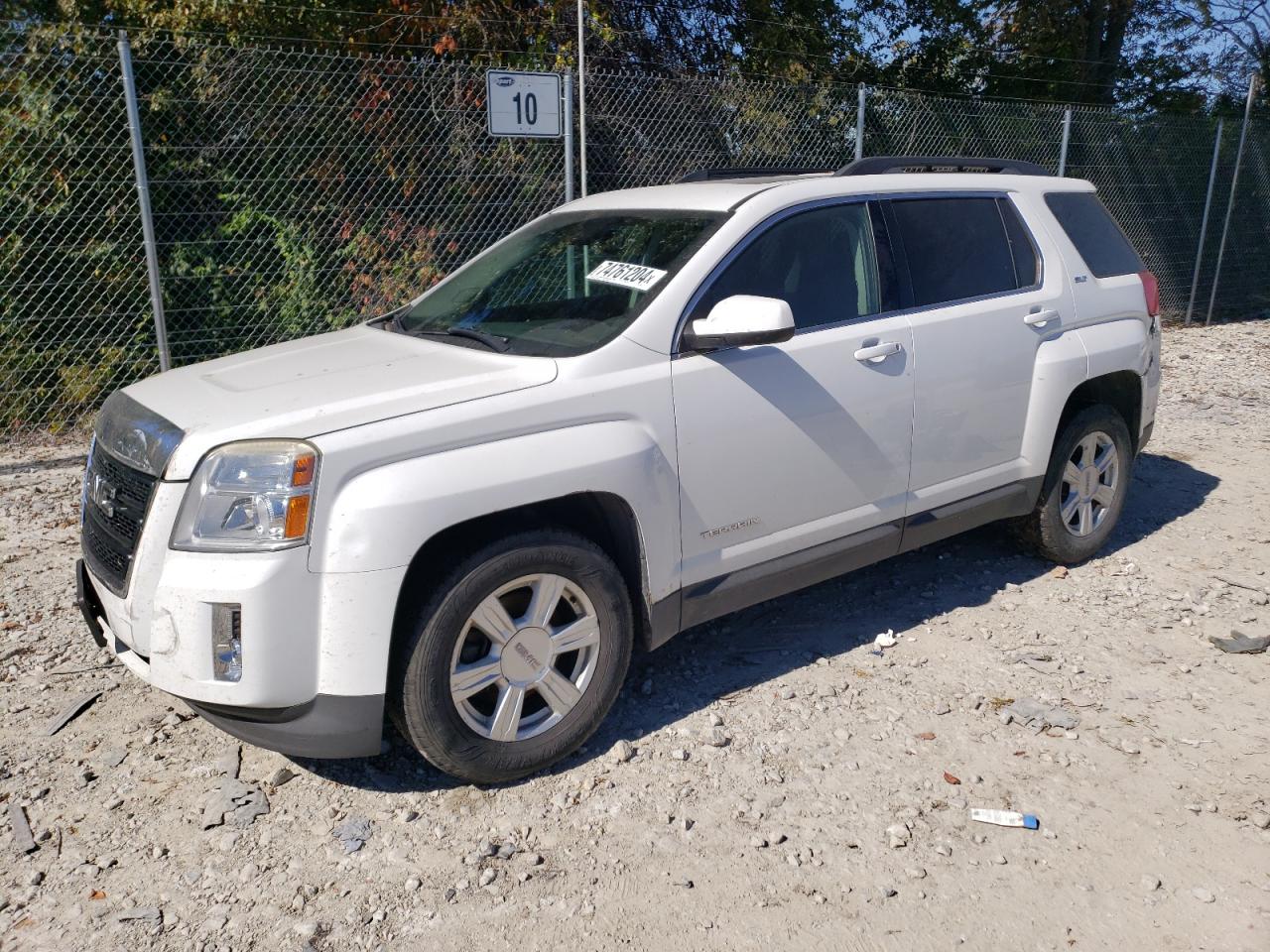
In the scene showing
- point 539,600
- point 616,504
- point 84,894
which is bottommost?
point 84,894

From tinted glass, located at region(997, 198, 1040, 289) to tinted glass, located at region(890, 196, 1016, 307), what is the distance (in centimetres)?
3

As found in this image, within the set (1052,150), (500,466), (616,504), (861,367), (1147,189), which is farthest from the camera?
(1147,189)

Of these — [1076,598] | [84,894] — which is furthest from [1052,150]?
[84,894]

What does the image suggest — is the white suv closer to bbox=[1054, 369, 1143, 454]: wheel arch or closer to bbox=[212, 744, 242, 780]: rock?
bbox=[1054, 369, 1143, 454]: wheel arch

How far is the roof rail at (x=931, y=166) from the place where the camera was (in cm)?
441

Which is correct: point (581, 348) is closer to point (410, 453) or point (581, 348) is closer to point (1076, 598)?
point (410, 453)

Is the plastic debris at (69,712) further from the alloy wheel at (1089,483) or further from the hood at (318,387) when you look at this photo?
the alloy wheel at (1089,483)

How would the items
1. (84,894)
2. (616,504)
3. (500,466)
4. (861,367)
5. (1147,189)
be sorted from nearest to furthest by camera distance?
1. (84,894)
2. (500,466)
3. (616,504)
4. (861,367)
5. (1147,189)

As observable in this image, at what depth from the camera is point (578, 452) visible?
3281 millimetres

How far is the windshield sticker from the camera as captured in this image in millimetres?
3703

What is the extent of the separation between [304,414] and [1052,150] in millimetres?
10794

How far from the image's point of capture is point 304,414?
3008 millimetres

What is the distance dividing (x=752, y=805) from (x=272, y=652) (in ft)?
5.03

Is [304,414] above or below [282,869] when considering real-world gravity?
above
